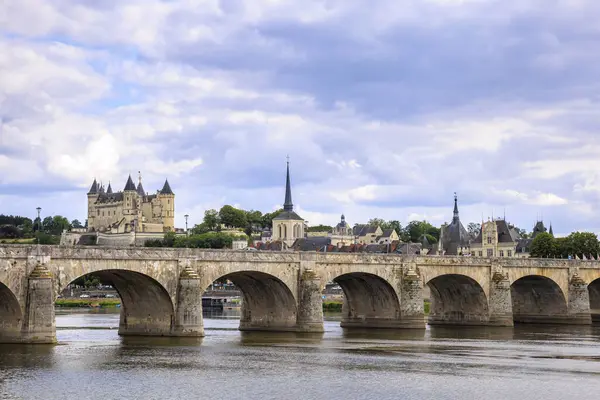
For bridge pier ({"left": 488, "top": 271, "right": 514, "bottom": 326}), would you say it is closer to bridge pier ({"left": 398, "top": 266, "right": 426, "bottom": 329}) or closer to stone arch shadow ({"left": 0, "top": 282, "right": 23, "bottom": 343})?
bridge pier ({"left": 398, "top": 266, "right": 426, "bottom": 329})

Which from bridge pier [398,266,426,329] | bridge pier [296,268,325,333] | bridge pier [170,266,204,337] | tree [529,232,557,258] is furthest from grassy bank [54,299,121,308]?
bridge pier [170,266,204,337]

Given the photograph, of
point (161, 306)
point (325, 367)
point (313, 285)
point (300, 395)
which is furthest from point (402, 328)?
point (300, 395)

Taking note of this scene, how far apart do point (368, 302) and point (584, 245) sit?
6316 centimetres

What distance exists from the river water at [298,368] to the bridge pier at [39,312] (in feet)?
2.55

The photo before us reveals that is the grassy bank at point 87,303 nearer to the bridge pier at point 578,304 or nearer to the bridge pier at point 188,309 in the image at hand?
the bridge pier at point 578,304

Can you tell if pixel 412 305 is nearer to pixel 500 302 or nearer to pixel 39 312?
pixel 500 302

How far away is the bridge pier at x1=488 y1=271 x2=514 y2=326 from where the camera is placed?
105938 millimetres

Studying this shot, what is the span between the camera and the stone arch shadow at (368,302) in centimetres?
9812

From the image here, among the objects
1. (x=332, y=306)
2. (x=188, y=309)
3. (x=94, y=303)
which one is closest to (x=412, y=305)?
(x=188, y=309)

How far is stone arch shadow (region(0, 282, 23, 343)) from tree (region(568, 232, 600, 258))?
102495mm

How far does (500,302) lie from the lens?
348ft

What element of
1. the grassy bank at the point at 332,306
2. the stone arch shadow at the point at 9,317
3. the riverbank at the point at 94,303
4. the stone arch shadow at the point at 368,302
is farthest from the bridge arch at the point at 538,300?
the stone arch shadow at the point at 9,317

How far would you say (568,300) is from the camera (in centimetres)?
11494

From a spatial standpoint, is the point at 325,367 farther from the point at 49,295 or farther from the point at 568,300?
the point at 568,300
